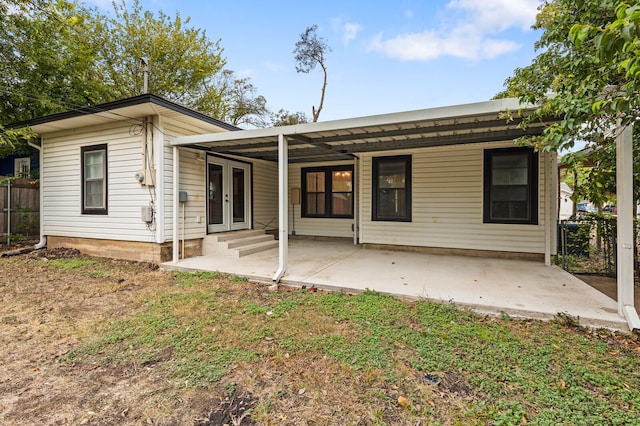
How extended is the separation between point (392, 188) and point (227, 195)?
390cm

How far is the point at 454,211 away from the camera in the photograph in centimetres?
643

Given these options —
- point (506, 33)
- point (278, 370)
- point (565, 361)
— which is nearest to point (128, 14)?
point (506, 33)

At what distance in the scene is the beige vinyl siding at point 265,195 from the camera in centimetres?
823

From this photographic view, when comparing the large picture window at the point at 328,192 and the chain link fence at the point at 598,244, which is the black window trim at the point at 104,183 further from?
the chain link fence at the point at 598,244

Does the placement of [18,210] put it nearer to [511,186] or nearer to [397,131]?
[397,131]

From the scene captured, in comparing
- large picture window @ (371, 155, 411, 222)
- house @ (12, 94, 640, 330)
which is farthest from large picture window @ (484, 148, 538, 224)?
large picture window @ (371, 155, 411, 222)

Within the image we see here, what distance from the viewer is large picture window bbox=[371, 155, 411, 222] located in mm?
6867

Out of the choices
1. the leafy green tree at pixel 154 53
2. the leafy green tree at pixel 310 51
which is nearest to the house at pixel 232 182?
the leafy green tree at pixel 154 53

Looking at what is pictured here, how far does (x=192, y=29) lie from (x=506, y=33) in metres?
14.0

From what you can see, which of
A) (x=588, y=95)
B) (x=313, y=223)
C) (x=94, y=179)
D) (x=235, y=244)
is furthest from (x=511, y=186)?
(x=94, y=179)

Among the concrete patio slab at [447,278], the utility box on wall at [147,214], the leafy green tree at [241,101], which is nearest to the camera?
the concrete patio slab at [447,278]

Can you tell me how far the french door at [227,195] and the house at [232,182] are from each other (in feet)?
0.09

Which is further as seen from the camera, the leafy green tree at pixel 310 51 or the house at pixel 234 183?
the leafy green tree at pixel 310 51

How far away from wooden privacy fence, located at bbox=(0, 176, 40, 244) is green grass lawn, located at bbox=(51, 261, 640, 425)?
7107mm
